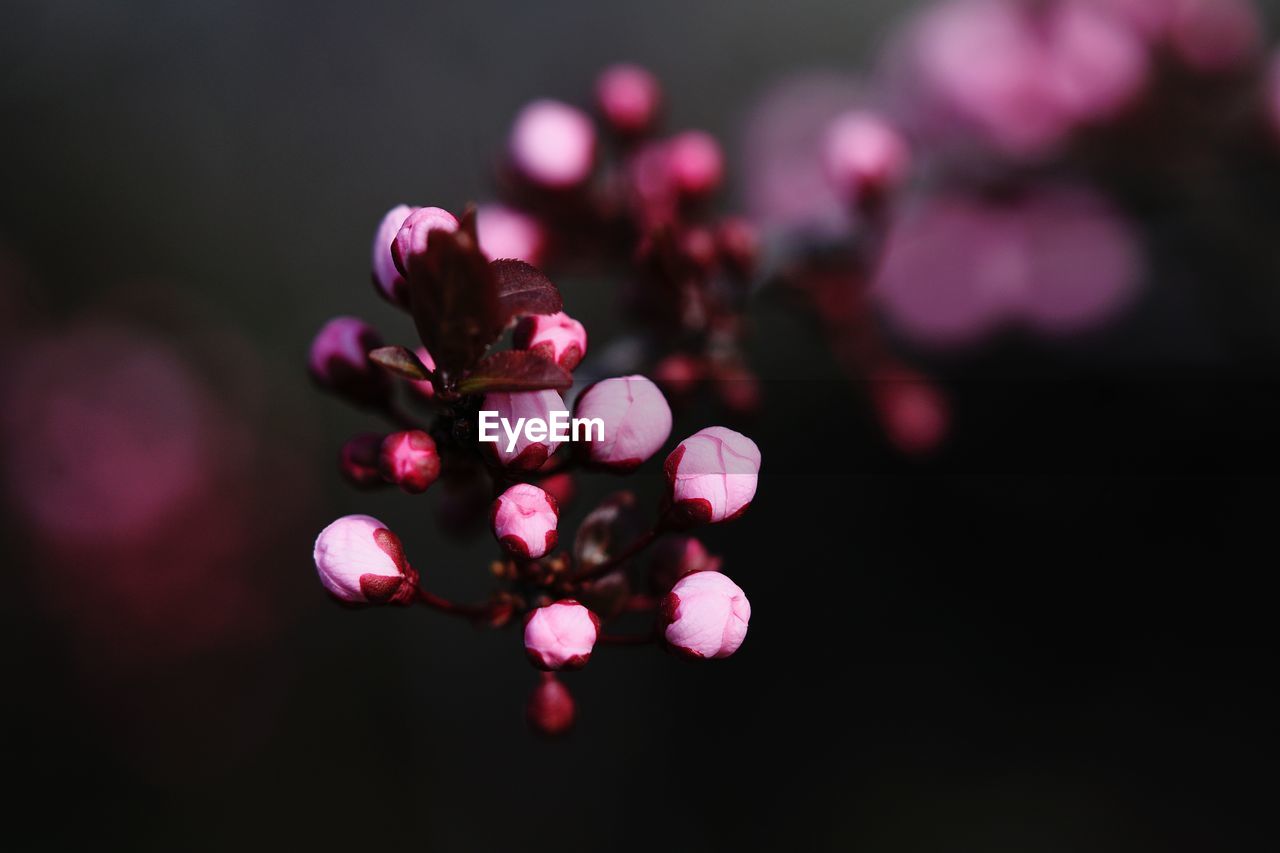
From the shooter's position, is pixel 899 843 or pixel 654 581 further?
pixel 899 843

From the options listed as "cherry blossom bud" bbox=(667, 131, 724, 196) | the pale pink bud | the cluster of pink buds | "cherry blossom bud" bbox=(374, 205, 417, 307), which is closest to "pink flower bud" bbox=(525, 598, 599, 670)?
the cluster of pink buds

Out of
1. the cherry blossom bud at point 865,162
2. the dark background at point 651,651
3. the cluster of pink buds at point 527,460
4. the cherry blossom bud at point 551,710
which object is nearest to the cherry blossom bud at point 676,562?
the cluster of pink buds at point 527,460

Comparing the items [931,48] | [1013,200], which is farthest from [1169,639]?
[931,48]

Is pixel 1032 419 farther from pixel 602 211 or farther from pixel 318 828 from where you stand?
pixel 318 828

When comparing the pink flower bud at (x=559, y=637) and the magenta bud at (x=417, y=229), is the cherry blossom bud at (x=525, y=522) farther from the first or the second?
the magenta bud at (x=417, y=229)

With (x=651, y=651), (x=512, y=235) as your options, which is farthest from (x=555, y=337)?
(x=651, y=651)

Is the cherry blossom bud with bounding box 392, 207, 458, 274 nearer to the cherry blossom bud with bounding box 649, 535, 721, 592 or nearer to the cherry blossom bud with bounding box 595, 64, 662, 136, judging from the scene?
the cherry blossom bud with bounding box 649, 535, 721, 592
